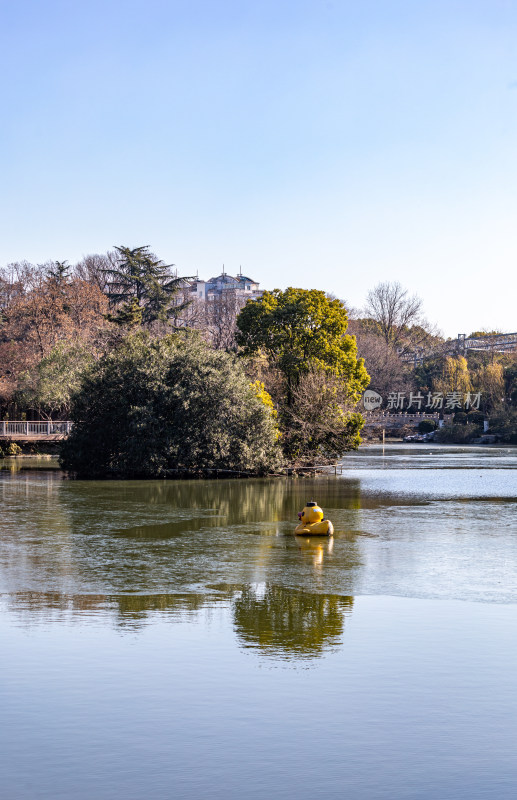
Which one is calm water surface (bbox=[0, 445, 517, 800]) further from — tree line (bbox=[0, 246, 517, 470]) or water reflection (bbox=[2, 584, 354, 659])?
tree line (bbox=[0, 246, 517, 470])

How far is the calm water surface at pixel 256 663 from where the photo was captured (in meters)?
6.69

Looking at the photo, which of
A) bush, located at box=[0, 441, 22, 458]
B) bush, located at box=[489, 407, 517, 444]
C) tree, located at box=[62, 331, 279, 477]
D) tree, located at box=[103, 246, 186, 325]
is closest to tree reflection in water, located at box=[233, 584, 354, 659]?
tree, located at box=[62, 331, 279, 477]

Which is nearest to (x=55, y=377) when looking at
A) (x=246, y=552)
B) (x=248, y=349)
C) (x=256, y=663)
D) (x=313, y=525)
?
(x=248, y=349)

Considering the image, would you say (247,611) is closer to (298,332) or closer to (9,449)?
(298,332)

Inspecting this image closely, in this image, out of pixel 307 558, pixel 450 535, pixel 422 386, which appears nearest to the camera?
pixel 307 558

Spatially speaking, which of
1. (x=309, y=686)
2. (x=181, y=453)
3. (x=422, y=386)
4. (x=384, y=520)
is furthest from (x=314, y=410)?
(x=422, y=386)

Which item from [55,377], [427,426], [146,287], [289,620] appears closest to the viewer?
[289,620]

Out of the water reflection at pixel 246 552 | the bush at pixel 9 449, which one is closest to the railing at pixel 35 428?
the bush at pixel 9 449

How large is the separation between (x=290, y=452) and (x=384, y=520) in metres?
18.2

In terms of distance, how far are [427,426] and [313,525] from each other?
67.4 m

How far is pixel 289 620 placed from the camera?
37.4 feet

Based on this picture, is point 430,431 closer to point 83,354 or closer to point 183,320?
point 183,320

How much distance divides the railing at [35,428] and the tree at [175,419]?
53.8 feet

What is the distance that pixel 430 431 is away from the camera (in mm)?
85062
